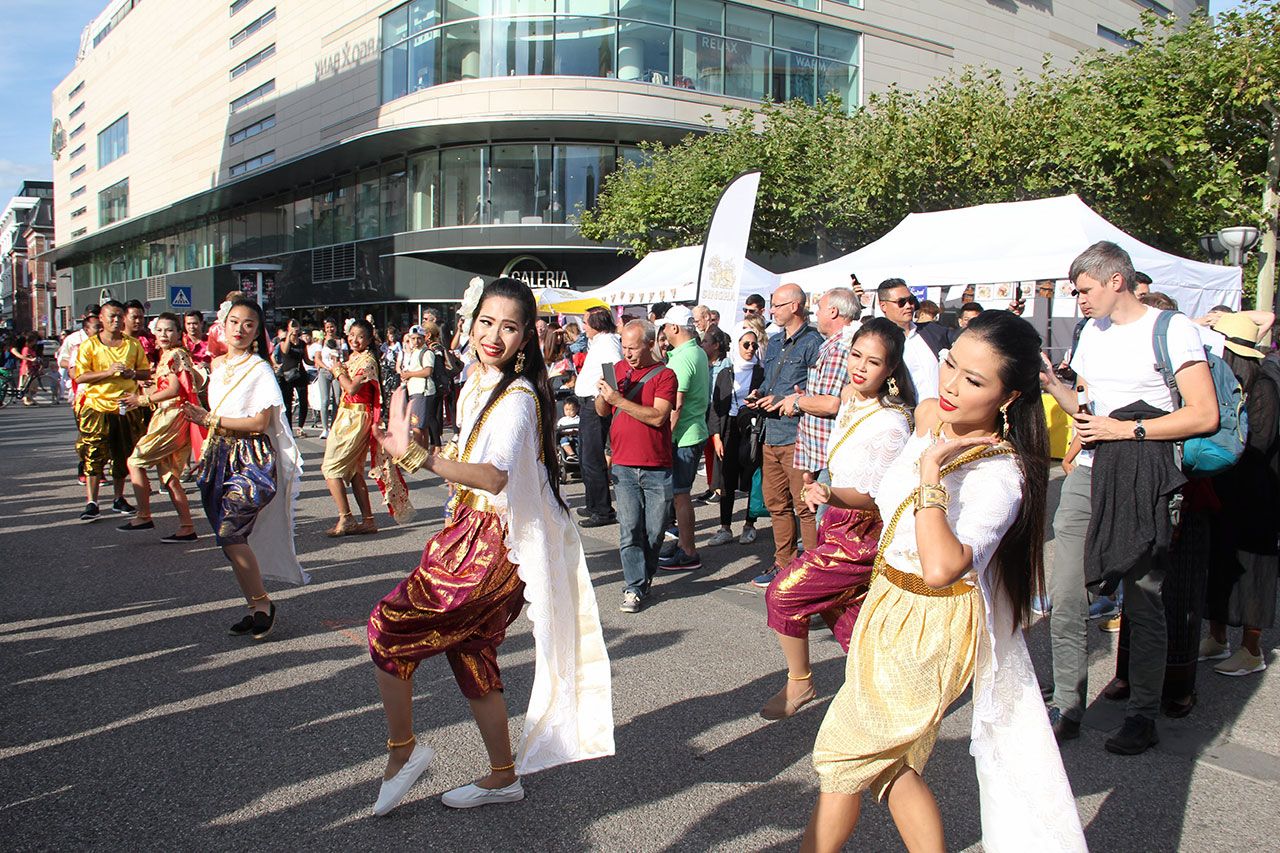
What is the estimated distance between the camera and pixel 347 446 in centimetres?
784

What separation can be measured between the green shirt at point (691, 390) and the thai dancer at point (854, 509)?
2899mm

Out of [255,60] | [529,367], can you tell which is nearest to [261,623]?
[529,367]

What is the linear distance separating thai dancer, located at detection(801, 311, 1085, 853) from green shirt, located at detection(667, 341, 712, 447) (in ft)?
14.5

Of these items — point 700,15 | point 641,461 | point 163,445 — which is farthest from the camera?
point 700,15

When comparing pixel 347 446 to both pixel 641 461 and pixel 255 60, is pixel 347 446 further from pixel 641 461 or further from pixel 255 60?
pixel 255 60

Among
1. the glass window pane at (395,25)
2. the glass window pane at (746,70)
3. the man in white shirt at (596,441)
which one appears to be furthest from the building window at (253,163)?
the man in white shirt at (596,441)

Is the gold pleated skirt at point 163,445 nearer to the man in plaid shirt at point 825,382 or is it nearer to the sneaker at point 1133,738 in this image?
the man in plaid shirt at point 825,382

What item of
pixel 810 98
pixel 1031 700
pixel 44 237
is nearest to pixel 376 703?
pixel 1031 700

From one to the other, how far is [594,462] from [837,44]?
2555 centimetres

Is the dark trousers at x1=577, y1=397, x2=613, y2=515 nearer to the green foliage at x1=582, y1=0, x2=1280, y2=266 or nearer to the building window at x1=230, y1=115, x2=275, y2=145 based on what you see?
the green foliage at x1=582, y1=0, x2=1280, y2=266

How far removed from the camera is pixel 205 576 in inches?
253

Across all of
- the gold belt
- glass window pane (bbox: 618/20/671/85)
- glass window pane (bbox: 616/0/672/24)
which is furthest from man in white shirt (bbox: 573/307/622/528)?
glass window pane (bbox: 616/0/672/24)

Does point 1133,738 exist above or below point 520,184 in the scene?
below

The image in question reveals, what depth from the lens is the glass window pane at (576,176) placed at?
26.9 meters
